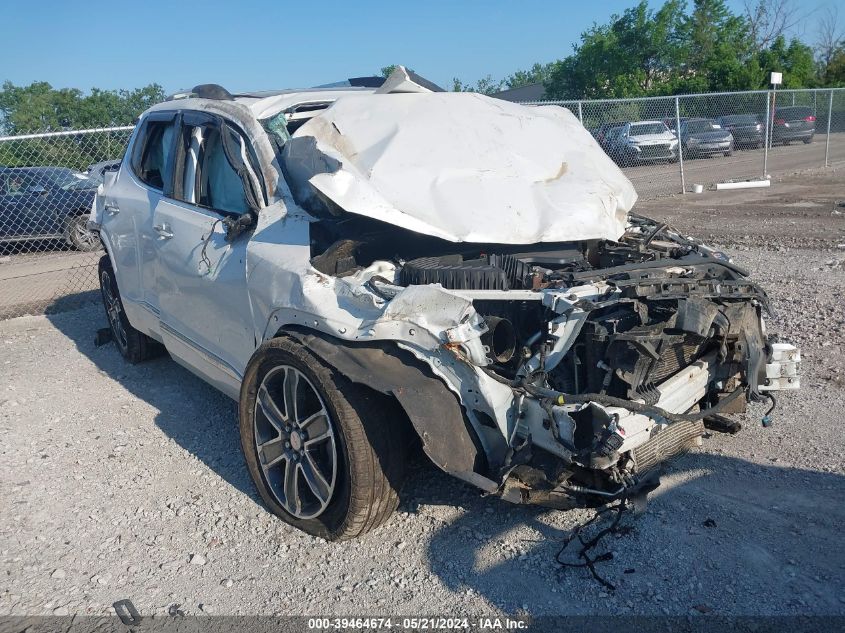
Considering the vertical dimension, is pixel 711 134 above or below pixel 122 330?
below

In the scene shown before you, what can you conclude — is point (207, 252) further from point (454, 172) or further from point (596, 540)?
point (596, 540)

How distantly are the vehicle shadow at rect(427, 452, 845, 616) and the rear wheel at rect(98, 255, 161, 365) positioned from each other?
3625 millimetres

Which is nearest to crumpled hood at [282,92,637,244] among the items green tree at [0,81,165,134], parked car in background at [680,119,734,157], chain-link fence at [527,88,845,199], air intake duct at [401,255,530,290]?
air intake duct at [401,255,530,290]

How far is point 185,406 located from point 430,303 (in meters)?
2.88

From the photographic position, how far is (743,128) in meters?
20.5

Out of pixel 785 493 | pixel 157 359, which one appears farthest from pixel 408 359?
pixel 157 359

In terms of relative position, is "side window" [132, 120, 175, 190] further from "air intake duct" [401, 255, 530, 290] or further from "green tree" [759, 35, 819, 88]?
"green tree" [759, 35, 819, 88]

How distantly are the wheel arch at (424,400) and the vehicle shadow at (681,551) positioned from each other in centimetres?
46

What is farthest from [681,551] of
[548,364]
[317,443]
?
[317,443]

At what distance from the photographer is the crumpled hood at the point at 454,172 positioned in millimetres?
3688

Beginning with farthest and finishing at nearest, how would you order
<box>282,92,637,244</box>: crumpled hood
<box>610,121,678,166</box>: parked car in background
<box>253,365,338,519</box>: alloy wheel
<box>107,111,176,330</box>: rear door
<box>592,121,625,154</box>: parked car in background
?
<box>610,121,678,166</box>: parked car in background, <box>592,121,625,154</box>: parked car in background, <box>107,111,176,330</box>: rear door, <box>282,92,637,244</box>: crumpled hood, <box>253,365,338,519</box>: alloy wheel

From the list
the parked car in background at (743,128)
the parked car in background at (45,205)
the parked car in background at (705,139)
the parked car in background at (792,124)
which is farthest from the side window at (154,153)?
the parked car in background at (792,124)

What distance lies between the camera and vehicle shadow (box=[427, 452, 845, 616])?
2951 millimetres

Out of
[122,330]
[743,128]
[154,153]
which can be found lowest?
[743,128]
